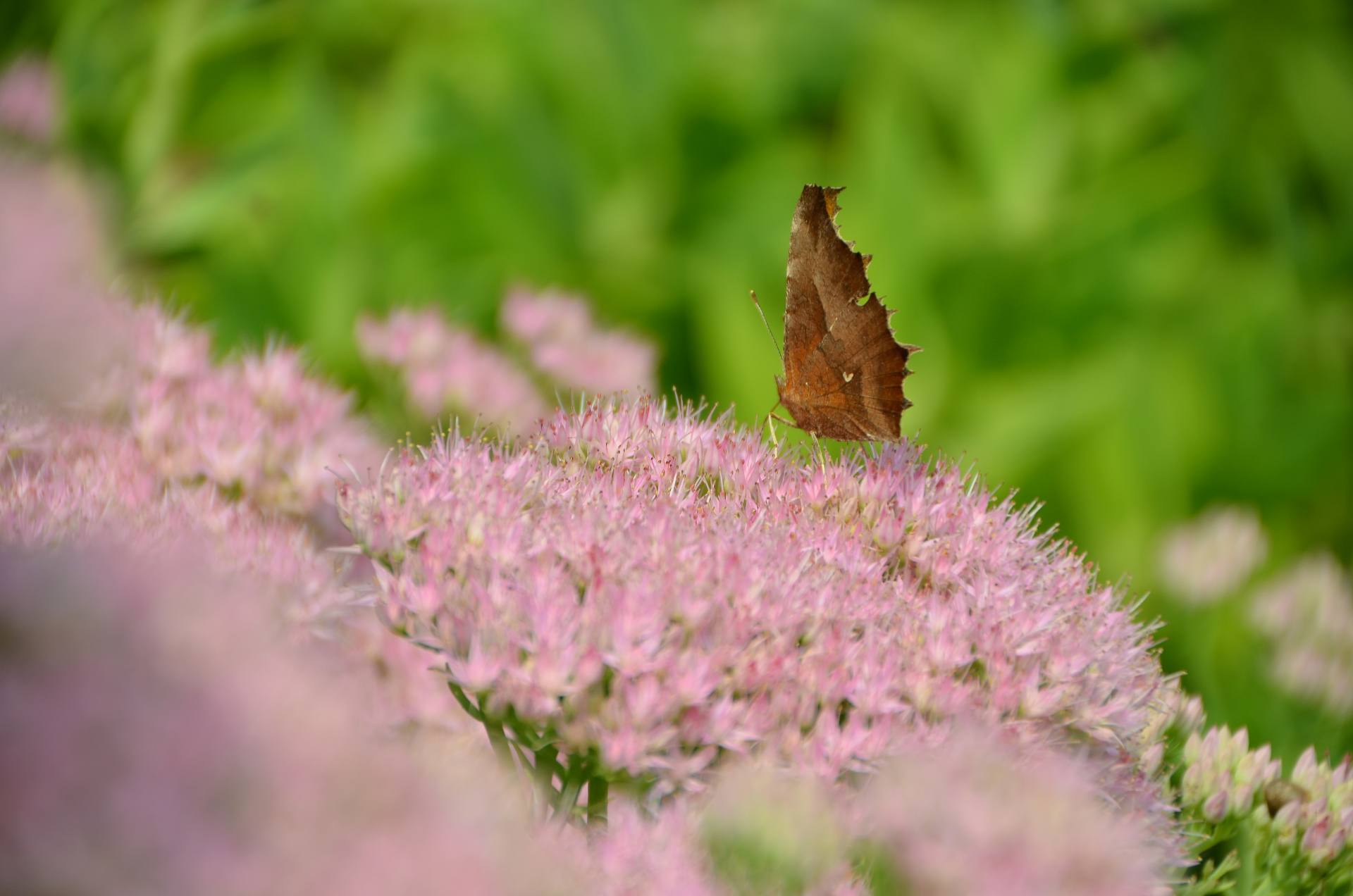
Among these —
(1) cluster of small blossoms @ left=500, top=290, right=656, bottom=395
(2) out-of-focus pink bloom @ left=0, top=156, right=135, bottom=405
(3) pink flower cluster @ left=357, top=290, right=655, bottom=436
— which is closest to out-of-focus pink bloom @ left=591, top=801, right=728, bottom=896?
(2) out-of-focus pink bloom @ left=0, top=156, right=135, bottom=405

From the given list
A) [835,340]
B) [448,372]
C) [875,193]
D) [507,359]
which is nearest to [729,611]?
[835,340]

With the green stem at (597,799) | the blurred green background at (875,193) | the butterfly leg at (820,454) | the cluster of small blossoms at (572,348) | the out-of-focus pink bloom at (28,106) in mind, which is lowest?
the green stem at (597,799)

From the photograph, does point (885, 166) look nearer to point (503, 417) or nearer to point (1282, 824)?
point (503, 417)

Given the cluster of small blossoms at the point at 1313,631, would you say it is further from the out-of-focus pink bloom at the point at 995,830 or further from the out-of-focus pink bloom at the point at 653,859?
the out-of-focus pink bloom at the point at 653,859

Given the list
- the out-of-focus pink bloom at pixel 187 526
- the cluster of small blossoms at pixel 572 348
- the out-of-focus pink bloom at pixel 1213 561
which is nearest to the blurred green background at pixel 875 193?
the out-of-focus pink bloom at pixel 1213 561

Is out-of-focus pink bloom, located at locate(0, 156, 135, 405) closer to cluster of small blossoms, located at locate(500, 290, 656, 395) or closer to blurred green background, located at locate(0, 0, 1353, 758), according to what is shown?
cluster of small blossoms, located at locate(500, 290, 656, 395)

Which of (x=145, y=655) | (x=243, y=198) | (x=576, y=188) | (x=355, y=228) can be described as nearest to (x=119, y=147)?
(x=243, y=198)

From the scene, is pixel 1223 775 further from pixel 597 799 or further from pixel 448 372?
pixel 448 372
